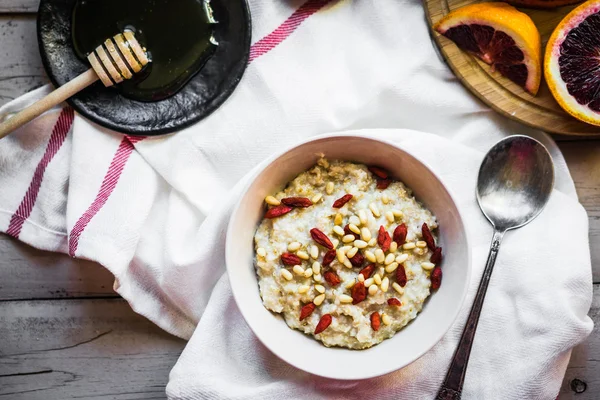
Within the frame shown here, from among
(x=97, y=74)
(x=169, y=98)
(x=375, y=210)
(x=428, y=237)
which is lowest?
(x=428, y=237)

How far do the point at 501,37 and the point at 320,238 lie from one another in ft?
2.62

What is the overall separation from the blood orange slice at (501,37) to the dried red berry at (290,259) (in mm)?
807

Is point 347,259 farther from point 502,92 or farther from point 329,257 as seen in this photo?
point 502,92

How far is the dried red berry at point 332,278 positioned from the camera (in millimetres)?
1520

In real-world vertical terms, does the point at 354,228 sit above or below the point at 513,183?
above

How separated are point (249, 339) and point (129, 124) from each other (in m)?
0.75

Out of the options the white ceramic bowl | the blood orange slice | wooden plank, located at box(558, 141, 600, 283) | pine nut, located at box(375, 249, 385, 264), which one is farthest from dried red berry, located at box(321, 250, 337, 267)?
wooden plank, located at box(558, 141, 600, 283)

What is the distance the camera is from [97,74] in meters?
1.61

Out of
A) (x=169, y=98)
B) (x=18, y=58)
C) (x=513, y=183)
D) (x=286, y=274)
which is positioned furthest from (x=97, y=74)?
(x=513, y=183)

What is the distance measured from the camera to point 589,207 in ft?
5.99

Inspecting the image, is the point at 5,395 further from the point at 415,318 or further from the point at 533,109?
the point at 533,109

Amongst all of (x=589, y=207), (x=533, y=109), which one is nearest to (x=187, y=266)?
(x=533, y=109)

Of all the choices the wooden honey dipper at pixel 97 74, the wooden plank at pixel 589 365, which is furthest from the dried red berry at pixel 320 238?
the wooden plank at pixel 589 365

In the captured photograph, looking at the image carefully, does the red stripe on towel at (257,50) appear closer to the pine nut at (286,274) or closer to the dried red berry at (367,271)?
the pine nut at (286,274)
